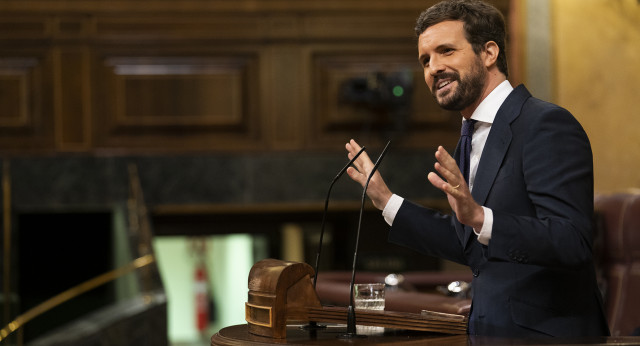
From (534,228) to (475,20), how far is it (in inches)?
21.3

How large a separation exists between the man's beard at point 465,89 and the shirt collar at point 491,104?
0.07 ft

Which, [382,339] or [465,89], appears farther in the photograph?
[465,89]

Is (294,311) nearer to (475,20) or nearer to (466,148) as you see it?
(466,148)

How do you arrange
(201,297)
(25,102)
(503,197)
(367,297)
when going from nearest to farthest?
(503,197) < (367,297) < (25,102) < (201,297)

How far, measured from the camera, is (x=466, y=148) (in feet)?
6.35

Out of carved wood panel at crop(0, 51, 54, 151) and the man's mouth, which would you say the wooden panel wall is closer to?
carved wood panel at crop(0, 51, 54, 151)

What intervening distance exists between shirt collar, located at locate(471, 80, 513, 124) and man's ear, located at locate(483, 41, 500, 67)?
0.18ft

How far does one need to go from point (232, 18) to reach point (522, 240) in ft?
13.7

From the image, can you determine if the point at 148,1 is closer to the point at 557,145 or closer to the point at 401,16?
the point at 401,16

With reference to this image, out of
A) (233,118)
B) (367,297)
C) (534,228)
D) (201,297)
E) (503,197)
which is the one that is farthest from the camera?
(201,297)

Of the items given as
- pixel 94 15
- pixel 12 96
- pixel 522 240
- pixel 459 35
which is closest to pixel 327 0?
pixel 94 15

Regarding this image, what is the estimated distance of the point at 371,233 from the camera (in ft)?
18.3

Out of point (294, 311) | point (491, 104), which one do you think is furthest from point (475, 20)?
point (294, 311)

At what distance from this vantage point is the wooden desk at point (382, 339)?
1.48 meters
